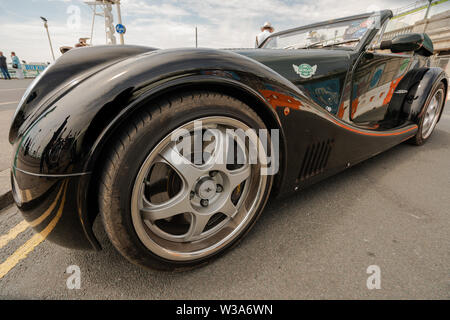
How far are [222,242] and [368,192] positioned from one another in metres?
1.38

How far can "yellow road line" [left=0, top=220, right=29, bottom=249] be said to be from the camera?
135 centimetres

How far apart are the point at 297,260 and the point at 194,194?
656 mm

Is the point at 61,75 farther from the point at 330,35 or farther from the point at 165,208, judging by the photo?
the point at 330,35

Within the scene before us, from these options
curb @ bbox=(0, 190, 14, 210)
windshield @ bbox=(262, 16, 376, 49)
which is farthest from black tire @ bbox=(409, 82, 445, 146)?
curb @ bbox=(0, 190, 14, 210)

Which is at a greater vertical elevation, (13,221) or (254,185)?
(254,185)

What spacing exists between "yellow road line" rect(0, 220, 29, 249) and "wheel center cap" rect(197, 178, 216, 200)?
4.12ft

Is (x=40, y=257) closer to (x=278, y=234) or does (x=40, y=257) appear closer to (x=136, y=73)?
(x=136, y=73)

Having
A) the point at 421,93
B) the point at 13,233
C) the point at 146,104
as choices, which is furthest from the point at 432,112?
the point at 13,233

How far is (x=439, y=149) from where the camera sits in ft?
9.36

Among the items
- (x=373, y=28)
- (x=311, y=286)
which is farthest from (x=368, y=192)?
(x=373, y=28)

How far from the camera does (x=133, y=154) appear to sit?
84 centimetres

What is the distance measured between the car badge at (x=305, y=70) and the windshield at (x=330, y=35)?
0.69 meters

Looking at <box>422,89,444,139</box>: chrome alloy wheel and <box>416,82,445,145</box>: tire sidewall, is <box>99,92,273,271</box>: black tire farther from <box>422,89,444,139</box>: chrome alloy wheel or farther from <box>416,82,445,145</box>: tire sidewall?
<box>422,89,444,139</box>: chrome alloy wheel
